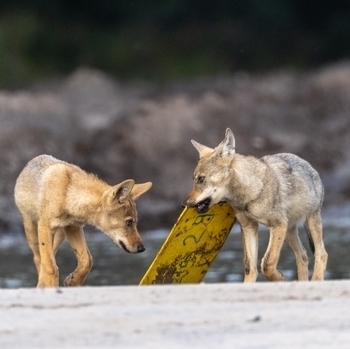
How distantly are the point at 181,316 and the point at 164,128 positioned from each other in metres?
18.2

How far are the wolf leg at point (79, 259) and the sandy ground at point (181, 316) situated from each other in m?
2.73

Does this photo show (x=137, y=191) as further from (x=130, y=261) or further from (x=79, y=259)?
(x=130, y=261)

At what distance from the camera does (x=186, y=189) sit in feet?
87.7

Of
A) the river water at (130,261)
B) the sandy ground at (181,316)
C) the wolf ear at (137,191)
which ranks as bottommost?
the river water at (130,261)

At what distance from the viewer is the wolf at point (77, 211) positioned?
12.7 m

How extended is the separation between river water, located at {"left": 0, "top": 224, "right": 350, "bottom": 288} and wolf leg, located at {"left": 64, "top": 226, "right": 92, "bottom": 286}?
4713 mm

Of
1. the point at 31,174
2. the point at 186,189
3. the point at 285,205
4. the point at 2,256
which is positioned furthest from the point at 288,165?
the point at 186,189

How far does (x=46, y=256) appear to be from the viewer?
1273 centimetres

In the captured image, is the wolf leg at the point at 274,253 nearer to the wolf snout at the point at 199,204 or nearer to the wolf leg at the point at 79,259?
the wolf snout at the point at 199,204

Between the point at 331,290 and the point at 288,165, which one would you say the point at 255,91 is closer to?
the point at 288,165

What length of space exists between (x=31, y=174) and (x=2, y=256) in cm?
892

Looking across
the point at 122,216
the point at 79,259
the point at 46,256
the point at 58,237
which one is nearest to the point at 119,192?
the point at 122,216

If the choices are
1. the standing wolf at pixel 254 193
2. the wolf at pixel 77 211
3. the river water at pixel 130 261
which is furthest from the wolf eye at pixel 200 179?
the river water at pixel 130 261

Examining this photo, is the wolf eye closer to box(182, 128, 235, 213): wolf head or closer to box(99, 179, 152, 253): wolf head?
box(182, 128, 235, 213): wolf head
